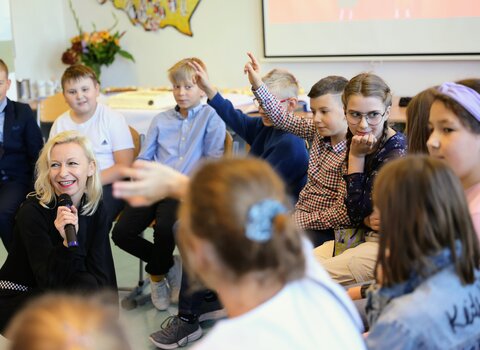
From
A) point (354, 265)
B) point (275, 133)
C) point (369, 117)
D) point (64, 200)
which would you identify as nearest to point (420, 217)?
point (354, 265)

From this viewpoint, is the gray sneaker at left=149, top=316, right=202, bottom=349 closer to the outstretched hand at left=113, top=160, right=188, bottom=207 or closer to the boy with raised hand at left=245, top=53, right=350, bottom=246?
the boy with raised hand at left=245, top=53, right=350, bottom=246

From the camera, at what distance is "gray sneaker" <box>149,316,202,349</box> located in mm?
2354

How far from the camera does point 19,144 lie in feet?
9.57

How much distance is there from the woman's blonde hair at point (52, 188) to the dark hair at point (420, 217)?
4.17ft

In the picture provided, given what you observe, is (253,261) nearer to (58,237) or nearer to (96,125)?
(58,237)

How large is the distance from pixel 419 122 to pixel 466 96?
27 centimetres

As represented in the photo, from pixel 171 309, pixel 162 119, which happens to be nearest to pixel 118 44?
pixel 162 119

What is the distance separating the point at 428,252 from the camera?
1103 mm

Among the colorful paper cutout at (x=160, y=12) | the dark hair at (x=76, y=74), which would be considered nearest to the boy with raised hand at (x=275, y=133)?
the dark hair at (x=76, y=74)

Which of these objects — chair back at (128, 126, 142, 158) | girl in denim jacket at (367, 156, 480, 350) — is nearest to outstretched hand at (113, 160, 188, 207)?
girl in denim jacket at (367, 156, 480, 350)

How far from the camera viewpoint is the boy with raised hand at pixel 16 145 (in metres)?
2.87

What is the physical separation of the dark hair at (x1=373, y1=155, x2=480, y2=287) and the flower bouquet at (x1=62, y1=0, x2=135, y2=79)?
425cm

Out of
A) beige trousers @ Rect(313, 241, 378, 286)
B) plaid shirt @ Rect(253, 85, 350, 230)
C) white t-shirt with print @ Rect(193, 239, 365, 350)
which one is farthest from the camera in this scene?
plaid shirt @ Rect(253, 85, 350, 230)

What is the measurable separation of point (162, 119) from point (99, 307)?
209cm
